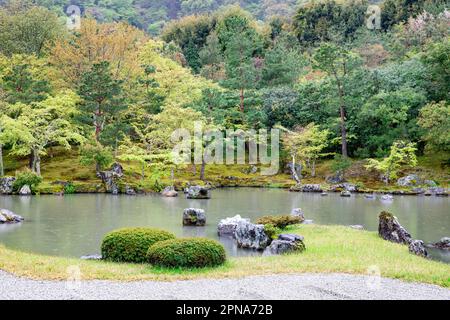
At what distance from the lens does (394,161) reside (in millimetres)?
37375

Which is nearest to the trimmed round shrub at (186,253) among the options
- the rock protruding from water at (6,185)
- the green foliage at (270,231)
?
the green foliage at (270,231)

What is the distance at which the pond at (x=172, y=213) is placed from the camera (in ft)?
55.3

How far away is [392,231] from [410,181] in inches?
818

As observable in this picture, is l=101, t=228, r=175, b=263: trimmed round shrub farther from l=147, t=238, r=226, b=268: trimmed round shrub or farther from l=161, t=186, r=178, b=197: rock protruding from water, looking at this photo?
l=161, t=186, r=178, b=197: rock protruding from water

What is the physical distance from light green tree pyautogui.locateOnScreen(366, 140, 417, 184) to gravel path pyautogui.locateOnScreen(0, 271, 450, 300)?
28.0 metres

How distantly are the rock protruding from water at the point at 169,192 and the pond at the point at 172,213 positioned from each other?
60 cm

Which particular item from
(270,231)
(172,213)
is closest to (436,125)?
(172,213)

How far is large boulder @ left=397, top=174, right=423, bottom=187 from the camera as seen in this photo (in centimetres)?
3581

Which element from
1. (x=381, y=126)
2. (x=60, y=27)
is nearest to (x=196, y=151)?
(x=381, y=126)

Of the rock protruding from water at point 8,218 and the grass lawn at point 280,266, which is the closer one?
the grass lawn at point 280,266

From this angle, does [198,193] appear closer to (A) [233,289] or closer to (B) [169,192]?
(B) [169,192]

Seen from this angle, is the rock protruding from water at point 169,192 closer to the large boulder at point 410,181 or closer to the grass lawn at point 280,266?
the large boulder at point 410,181

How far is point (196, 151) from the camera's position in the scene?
3800 cm

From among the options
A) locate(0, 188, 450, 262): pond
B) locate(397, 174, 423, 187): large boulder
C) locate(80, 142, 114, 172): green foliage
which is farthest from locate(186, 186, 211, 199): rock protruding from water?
locate(397, 174, 423, 187): large boulder
